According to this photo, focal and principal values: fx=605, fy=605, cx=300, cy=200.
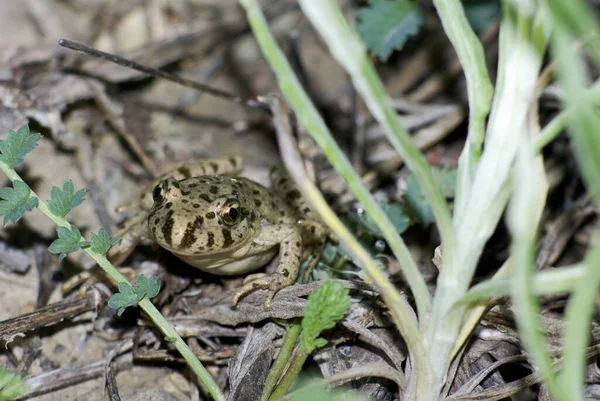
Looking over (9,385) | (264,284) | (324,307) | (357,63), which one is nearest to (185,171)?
(264,284)

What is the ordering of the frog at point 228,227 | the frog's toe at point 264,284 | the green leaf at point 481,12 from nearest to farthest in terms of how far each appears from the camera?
the frog at point 228,227 → the frog's toe at point 264,284 → the green leaf at point 481,12

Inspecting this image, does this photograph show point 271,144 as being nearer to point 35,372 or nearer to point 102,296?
point 102,296

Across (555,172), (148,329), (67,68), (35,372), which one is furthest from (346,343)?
(67,68)

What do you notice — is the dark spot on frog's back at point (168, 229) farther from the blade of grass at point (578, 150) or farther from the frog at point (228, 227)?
the blade of grass at point (578, 150)

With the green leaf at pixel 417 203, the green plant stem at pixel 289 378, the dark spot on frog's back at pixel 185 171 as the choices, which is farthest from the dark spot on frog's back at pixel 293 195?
the green plant stem at pixel 289 378

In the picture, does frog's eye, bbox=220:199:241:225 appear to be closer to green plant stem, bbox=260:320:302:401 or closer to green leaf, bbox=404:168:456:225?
green plant stem, bbox=260:320:302:401

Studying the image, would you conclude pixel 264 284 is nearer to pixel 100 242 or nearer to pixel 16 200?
pixel 100 242
